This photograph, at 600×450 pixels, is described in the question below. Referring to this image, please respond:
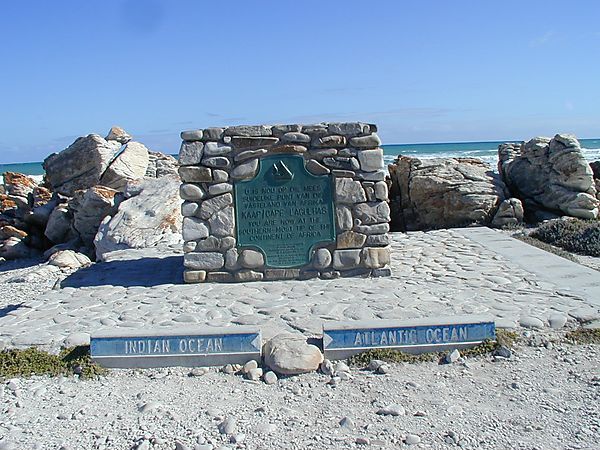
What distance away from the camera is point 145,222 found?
9906 millimetres

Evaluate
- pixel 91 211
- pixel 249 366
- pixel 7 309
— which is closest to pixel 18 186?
pixel 91 211

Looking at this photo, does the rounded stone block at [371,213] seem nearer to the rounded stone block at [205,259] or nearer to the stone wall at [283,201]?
the stone wall at [283,201]

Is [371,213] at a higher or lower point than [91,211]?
higher

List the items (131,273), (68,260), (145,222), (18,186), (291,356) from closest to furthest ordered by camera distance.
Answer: (291,356) < (131,273) < (68,260) < (145,222) < (18,186)

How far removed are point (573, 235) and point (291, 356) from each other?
649 centimetres

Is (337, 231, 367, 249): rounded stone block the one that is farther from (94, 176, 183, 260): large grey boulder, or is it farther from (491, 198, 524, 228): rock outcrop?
(491, 198, 524, 228): rock outcrop

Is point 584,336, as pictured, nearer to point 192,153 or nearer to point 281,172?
point 281,172

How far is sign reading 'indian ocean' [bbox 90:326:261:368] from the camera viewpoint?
A: 444cm

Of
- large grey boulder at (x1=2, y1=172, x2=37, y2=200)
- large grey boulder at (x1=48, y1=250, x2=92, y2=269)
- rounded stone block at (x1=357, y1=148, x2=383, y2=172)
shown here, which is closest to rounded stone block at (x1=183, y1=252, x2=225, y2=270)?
rounded stone block at (x1=357, y1=148, x2=383, y2=172)

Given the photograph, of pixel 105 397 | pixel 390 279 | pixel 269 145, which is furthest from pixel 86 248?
pixel 105 397

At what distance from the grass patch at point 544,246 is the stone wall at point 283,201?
9.45 ft

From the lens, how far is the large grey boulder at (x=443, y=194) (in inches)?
443

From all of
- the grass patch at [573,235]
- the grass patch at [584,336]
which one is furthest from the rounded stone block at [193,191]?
the grass patch at [573,235]

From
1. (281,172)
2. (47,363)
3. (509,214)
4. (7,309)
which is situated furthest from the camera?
(509,214)
